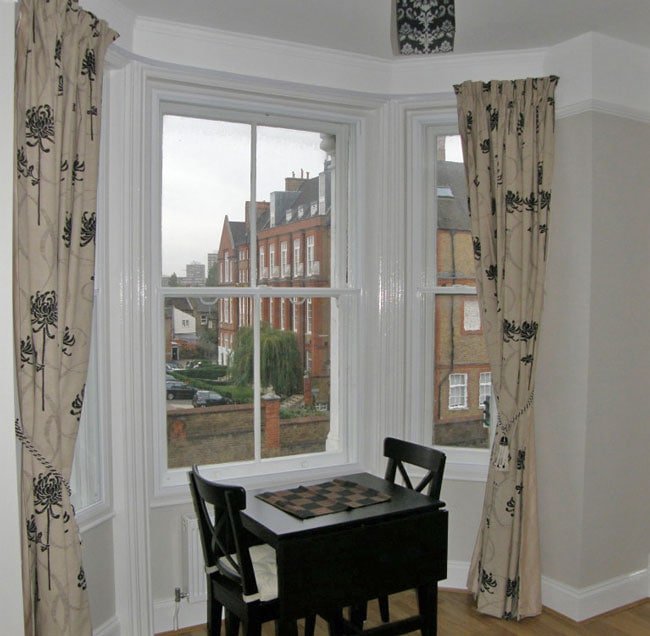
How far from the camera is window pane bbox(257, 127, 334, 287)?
316 centimetres

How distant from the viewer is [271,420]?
3.21 meters

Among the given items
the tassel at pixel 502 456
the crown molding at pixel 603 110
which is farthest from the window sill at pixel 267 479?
the crown molding at pixel 603 110

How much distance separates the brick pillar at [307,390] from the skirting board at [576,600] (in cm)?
101

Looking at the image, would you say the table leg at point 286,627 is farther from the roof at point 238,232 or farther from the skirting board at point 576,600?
the roof at point 238,232

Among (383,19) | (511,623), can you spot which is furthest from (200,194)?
(511,623)

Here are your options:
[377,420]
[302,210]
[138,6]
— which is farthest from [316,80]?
[377,420]

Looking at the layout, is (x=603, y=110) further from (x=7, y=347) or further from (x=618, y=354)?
(x=7, y=347)

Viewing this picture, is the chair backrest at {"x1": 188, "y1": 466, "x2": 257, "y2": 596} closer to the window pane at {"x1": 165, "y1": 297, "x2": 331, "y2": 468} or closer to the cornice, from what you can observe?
the window pane at {"x1": 165, "y1": 297, "x2": 331, "y2": 468}

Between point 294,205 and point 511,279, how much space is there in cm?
107

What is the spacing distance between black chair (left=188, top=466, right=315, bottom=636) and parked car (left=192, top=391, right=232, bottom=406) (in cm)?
64

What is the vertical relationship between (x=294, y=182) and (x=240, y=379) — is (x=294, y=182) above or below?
above

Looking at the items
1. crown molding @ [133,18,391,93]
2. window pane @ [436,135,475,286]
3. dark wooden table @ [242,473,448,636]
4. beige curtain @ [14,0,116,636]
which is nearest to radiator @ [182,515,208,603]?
dark wooden table @ [242,473,448,636]

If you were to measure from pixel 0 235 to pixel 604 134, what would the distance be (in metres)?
2.46

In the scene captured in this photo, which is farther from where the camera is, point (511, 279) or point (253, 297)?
point (253, 297)
